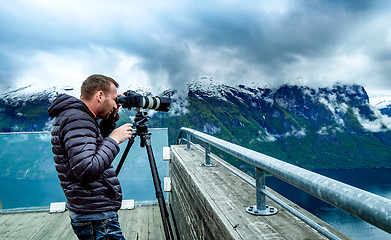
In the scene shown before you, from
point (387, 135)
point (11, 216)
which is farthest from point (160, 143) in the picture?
point (387, 135)

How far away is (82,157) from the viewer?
1.27 metres

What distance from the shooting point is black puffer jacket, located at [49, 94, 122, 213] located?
1287mm

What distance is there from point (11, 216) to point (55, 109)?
16.6ft

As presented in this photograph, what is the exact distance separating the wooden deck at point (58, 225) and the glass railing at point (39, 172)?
14.0 inches

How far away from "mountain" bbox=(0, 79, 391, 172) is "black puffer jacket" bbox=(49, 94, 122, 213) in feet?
405

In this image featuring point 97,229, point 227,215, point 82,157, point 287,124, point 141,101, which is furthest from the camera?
point 287,124

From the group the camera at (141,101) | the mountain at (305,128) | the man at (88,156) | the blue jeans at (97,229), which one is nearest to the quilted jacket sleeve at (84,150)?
the man at (88,156)

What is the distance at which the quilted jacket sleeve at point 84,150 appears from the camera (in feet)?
4.18

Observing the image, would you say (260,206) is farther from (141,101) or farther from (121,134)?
(141,101)

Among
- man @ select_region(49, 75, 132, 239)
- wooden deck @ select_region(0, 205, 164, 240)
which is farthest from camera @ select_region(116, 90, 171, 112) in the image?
wooden deck @ select_region(0, 205, 164, 240)

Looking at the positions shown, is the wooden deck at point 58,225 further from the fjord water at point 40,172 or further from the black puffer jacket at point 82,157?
the black puffer jacket at point 82,157

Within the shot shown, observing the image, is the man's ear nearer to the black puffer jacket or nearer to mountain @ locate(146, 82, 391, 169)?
the black puffer jacket

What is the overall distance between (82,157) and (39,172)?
5403 millimetres

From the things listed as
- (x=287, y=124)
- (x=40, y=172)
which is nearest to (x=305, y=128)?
(x=287, y=124)
